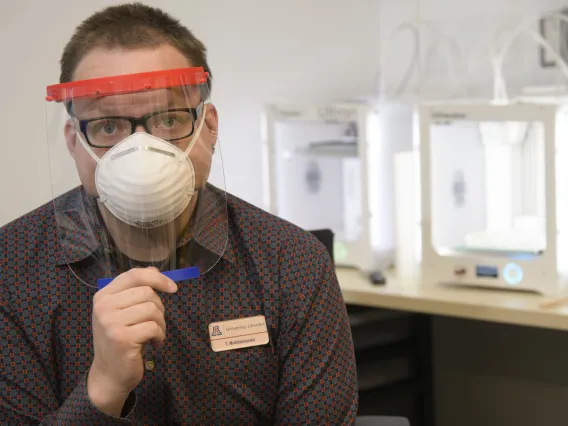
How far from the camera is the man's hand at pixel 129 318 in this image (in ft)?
3.39

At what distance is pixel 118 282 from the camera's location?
1044 mm

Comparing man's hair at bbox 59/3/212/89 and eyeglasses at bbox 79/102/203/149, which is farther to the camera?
man's hair at bbox 59/3/212/89

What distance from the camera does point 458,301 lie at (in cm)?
196

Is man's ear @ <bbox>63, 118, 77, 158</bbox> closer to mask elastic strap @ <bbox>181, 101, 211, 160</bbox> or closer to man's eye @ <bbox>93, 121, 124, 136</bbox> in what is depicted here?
man's eye @ <bbox>93, 121, 124, 136</bbox>

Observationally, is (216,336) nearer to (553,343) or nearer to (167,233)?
(167,233)

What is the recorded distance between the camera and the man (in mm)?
1045

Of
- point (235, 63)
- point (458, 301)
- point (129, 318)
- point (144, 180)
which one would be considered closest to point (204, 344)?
point (129, 318)

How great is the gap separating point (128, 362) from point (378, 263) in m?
1.36

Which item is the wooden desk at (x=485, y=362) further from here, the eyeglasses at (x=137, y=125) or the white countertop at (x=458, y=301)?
the eyeglasses at (x=137, y=125)

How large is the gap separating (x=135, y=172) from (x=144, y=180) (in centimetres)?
2

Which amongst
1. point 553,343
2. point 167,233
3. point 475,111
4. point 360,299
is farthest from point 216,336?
point 553,343

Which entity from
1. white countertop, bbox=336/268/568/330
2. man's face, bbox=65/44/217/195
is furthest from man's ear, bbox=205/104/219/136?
white countertop, bbox=336/268/568/330

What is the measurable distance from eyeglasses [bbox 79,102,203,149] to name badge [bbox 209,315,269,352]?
→ 1.13 feet

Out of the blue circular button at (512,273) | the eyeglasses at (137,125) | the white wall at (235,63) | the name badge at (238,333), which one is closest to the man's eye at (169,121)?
the eyeglasses at (137,125)
